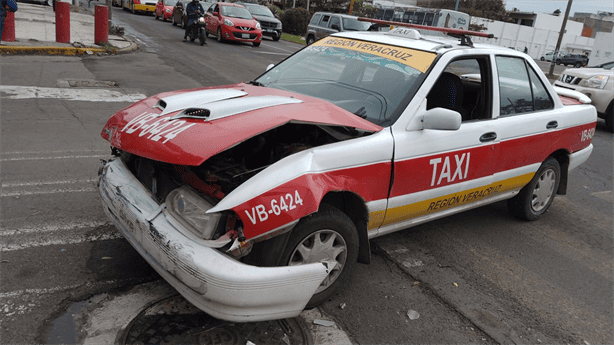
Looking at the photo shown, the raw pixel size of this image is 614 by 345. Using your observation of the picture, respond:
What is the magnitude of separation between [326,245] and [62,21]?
13837 millimetres

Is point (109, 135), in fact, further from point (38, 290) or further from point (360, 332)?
point (360, 332)

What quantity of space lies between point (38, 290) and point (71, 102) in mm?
6037

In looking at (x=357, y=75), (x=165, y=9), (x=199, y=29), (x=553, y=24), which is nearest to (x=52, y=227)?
(x=357, y=75)

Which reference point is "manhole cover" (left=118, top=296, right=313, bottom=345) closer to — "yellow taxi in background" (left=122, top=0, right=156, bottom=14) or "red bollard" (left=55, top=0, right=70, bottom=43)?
"red bollard" (left=55, top=0, right=70, bottom=43)

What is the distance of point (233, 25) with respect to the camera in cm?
2066

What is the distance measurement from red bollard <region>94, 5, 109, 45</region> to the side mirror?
13609mm

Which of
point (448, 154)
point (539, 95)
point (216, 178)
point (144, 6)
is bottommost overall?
point (144, 6)

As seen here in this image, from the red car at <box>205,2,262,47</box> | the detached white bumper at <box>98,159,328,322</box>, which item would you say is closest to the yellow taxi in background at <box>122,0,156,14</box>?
the red car at <box>205,2,262,47</box>

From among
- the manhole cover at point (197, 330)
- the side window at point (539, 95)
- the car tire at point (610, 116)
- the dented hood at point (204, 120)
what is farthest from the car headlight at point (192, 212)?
the car tire at point (610, 116)

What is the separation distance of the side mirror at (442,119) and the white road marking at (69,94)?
270 inches

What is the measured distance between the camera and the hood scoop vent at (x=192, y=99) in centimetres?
345

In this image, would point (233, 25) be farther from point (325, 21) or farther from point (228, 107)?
point (228, 107)

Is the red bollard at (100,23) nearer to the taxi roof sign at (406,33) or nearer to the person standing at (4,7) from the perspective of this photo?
the person standing at (4,7)

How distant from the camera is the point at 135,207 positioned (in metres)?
3.07
